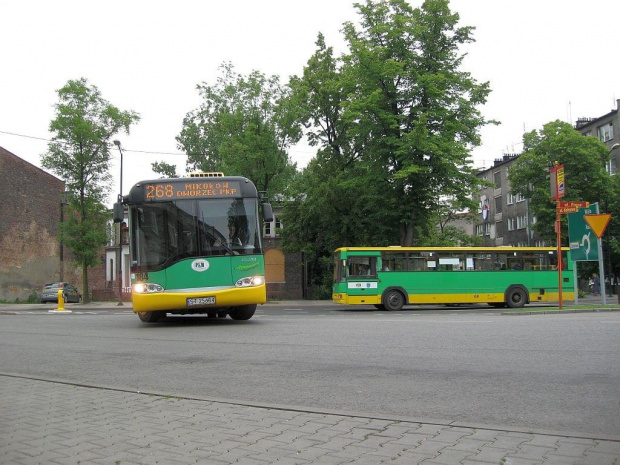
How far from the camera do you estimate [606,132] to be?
6112 cm

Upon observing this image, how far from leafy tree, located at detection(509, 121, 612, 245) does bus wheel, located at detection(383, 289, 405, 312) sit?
893 inches

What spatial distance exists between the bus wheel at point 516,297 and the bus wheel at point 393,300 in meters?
5.18

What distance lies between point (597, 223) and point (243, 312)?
14069 millimetres

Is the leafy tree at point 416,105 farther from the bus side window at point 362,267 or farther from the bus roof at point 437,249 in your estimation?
the bus side window at point 362,267

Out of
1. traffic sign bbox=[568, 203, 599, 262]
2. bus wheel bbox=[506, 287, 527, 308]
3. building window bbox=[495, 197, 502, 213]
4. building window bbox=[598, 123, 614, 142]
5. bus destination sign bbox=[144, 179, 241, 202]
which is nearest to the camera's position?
bus destination sign bbox=[144, 179, 241, 202]

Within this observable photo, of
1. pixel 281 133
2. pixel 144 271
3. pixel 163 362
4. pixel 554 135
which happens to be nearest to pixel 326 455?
pixel 163 362

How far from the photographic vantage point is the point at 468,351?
9.78 meters

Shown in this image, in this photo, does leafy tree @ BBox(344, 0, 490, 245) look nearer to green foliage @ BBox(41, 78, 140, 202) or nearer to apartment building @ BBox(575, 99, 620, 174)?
green foliage @ BBox(41, 78, 140, 202)

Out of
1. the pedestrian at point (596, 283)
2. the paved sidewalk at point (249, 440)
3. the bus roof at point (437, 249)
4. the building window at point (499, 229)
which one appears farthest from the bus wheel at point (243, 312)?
the building window at point (499, 229)

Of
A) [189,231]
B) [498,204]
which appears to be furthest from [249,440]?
[498,204]

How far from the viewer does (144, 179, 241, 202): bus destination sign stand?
603 inches

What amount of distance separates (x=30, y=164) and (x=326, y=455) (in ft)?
169

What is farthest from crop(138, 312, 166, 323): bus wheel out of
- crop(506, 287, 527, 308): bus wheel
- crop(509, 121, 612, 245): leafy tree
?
crop(509, 121, 612, 245): leafy tree

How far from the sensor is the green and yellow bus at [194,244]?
1495 cm
